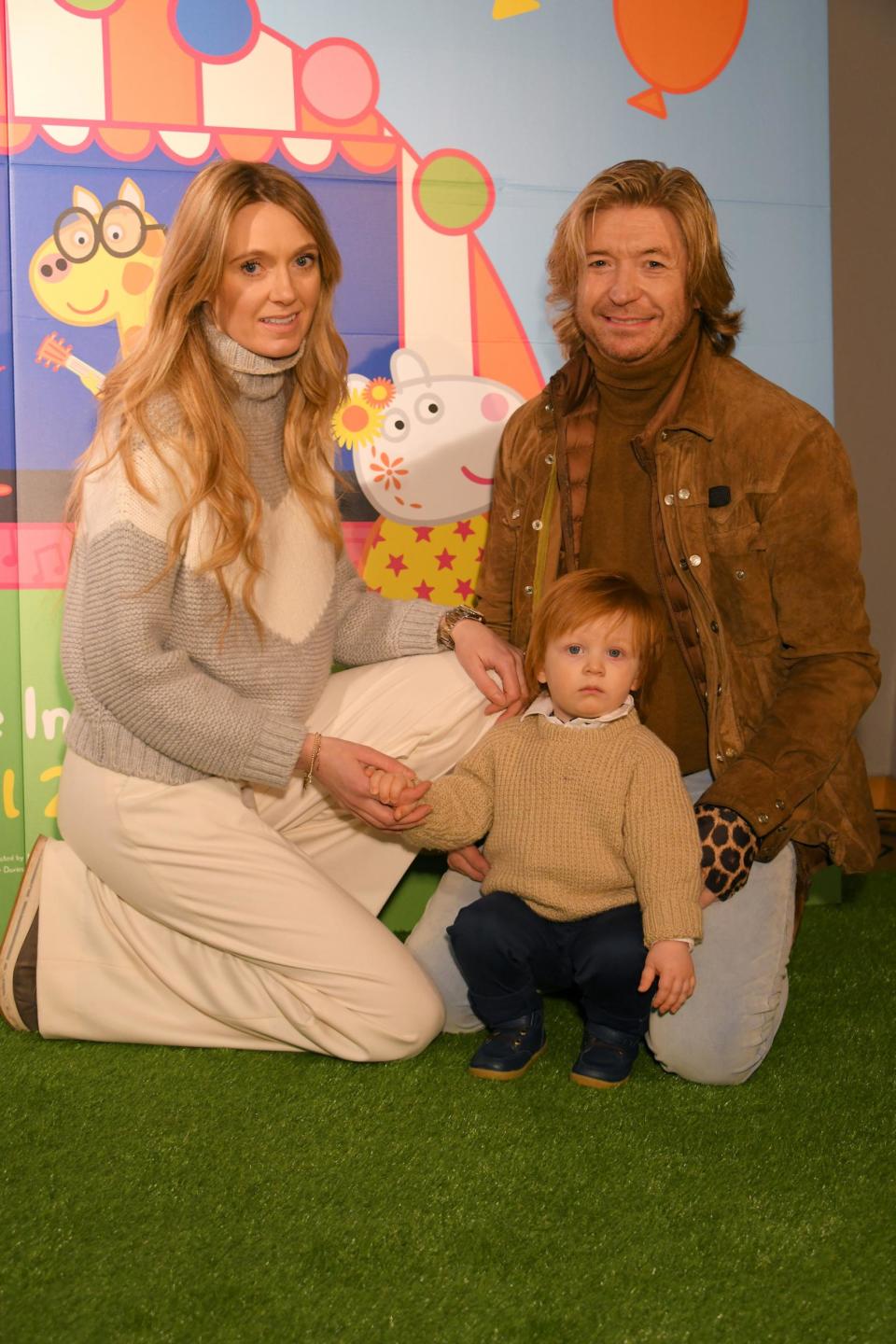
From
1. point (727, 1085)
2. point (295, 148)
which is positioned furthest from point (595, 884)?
point (295, 148)

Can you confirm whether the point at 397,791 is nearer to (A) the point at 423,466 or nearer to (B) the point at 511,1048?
(B) the point at 511,1048

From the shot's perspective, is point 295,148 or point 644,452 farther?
point 295,148

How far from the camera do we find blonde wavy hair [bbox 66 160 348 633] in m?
2.05

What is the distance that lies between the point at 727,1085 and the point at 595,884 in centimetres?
37

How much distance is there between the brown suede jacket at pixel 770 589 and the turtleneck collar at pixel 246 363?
648 mm

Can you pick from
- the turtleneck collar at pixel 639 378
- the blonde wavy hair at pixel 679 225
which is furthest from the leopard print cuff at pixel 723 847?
the blonde wavy hair at pixel 679 225

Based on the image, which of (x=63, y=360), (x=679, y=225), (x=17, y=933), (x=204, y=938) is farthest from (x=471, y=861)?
(x=63, y=360)

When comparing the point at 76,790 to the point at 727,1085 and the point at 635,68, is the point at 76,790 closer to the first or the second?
the point at 727,1085

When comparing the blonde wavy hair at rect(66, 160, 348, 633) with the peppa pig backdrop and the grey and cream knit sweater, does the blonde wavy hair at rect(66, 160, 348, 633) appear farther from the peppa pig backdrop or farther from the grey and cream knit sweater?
the peppa pig backdrop

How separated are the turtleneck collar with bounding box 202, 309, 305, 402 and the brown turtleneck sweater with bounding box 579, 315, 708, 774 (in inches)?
22.2

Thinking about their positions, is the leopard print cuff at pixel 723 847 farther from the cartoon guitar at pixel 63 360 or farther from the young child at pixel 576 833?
the cartoon guitar at pixel 63 360

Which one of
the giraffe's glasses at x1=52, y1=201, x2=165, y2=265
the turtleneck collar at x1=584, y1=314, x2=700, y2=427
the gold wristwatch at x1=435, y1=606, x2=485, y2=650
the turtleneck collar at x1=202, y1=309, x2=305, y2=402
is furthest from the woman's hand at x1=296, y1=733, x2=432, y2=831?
the giraffe's glasses at x1=52, y1=201, x2=165, y2=265

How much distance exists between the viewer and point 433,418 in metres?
2.72

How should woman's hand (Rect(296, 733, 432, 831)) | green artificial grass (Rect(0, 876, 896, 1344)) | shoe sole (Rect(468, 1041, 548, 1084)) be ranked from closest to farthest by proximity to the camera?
1. green artificial grass (Rect(0, 876, 896, 1344))
2. shoe sole (Rect(468, 1041, 548, 1084))
3. woman's hand (Rect(296, 733, 432, 831))
